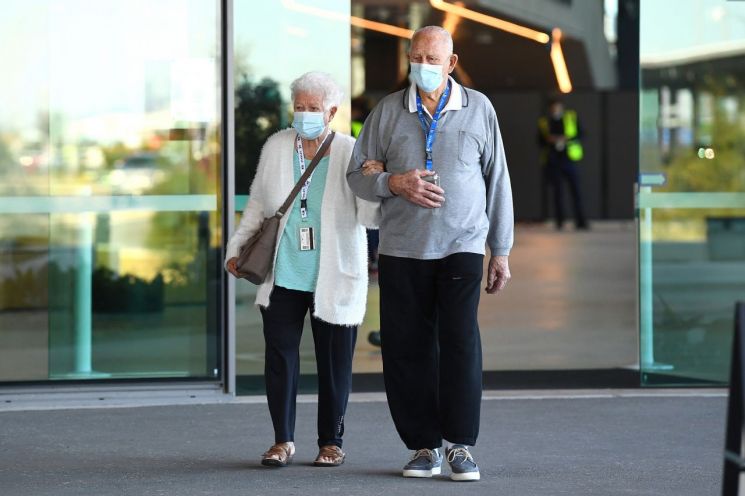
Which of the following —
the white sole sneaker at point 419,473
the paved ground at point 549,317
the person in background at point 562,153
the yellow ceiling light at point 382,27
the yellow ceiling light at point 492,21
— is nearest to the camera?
the white sole sneaker at point 419,473

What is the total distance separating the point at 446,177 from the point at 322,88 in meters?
0.69

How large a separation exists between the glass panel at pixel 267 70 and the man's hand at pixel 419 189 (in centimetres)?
260

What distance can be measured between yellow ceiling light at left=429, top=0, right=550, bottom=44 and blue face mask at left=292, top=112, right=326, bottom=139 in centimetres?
1482

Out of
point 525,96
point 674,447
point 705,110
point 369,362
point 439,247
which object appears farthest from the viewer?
point 525,96

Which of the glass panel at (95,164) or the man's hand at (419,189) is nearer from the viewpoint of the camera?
the man's hand at (419,189)

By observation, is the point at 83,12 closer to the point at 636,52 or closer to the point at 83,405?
the point at 83,405

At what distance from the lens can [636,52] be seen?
8742mm

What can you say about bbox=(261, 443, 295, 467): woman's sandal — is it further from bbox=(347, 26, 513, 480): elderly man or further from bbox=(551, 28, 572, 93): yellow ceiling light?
bbox=(551, 28, 572, 93): yellow ceiling light

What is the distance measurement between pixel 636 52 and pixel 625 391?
6.64ft

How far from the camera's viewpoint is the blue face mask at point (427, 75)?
5668 millimetres

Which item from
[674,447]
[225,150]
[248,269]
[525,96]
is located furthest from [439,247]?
[525,96]

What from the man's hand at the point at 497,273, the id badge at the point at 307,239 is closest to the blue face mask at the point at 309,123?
the id badge at the point at 307,239

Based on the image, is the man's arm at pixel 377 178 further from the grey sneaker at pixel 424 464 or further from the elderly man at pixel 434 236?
the grey sneaker at pixel 424 464

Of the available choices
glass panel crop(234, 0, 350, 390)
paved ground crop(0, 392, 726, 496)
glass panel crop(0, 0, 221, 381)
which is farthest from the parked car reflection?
paved ground crop(0, 392, 726, 496)
